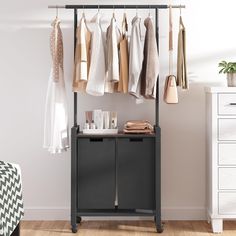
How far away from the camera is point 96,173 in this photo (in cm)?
420

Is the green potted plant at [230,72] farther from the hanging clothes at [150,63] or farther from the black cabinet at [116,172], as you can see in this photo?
the black cabinet at [116,172]

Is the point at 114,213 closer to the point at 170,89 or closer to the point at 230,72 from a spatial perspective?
the point at 170,89

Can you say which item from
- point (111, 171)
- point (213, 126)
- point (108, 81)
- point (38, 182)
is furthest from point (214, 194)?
point (38, 182)

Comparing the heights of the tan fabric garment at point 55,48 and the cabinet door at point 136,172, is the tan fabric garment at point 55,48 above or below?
above

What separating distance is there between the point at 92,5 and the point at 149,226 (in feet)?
5.84

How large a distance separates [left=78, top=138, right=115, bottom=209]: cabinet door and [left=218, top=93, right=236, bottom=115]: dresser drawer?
2.76 ft

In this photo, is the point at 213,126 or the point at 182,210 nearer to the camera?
the point at 213,126

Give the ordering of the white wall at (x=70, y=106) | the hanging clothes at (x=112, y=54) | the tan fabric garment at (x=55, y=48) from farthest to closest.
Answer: the white wall at (x=70, y=106) → the tan fabric garment at (x=55, y=48) → the hanging clothes at (x=112, y=54)

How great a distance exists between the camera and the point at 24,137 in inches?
180

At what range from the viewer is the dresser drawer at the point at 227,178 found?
13.5 ft

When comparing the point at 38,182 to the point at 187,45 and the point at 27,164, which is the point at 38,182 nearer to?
the point at 27,164

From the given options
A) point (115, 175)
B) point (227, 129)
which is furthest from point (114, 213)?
point (227, 129)

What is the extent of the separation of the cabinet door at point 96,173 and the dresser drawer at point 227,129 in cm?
81

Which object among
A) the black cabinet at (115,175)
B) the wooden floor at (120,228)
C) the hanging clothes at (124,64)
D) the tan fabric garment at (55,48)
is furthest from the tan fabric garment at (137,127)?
the wooden floor at (120,228)
